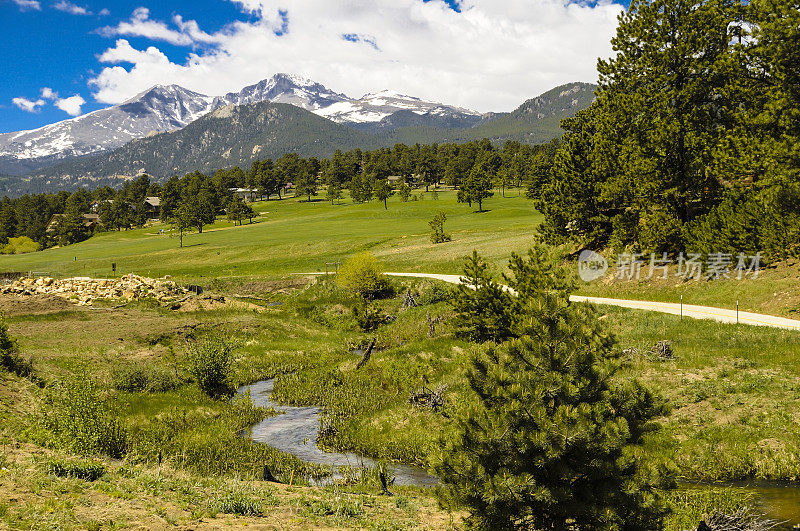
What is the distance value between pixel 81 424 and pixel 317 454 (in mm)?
8370

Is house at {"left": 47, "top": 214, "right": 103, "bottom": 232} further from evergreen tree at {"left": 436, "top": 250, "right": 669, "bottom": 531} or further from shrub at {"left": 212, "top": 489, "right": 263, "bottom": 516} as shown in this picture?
evergreen tree at {"left": 436, "top": 250, "right": 669, "bottom": 531}

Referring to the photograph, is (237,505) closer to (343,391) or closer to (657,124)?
(343,391)

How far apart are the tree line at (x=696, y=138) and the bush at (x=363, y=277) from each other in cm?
1764

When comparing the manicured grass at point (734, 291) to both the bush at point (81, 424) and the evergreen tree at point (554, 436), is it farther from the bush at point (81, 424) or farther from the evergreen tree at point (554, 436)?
the bush at point (81, 424)

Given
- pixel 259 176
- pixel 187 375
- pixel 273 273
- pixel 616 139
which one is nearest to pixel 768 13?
pixel 616 139

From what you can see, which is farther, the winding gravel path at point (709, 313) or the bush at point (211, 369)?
the winding gravel path at point (709, 313)

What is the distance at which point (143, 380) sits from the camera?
2564 centimetres

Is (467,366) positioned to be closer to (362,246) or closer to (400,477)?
(400,477)

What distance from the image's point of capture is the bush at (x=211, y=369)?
2592cm

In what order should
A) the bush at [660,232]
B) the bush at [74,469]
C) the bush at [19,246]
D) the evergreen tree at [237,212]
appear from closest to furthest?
the bush at [74,469]
the bush at [660,232]
the bush at [19,246]
the evergreen tree at [237,212]

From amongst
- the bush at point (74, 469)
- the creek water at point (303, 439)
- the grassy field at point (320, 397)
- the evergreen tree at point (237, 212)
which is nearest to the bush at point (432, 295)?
the grassy field at point (320, 397)

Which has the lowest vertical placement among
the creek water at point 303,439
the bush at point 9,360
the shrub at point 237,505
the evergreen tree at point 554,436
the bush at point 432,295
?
the creek water at point 303,439

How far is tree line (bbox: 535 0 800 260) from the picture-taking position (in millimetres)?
30828

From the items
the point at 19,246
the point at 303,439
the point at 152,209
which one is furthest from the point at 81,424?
the point at 152,209
